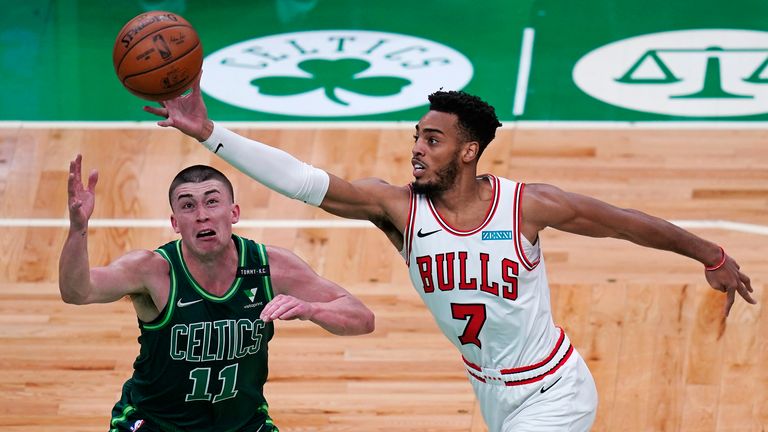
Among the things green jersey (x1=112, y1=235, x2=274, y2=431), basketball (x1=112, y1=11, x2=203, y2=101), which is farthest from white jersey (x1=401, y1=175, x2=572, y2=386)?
basketball (x1=112, y1=11, x2=203, y2=101)

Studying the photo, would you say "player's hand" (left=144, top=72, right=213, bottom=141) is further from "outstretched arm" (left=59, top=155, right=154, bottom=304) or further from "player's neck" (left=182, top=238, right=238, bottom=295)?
"player's neck" (left=182, top=238, right=238, bottom=295)

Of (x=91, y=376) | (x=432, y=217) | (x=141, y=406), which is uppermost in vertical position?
(x=432, y=217)

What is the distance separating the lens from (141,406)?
6.70m

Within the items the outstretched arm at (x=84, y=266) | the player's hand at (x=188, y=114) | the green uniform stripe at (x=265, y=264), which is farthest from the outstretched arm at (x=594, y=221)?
the outstretched arm at (x=84, y=266)

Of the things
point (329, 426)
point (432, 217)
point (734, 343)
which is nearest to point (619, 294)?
point (734, 343)

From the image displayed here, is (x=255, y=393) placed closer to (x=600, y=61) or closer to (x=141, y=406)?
(x=141, y=406)

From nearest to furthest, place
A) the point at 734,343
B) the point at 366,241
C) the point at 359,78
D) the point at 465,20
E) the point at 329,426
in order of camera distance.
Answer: the point at 329,426, the point at 734,343, the point at 366,241, the point at 359,78, the point at 465,20

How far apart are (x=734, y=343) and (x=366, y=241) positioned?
2867 mm

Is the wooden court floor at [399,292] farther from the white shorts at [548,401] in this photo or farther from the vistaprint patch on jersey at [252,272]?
the vistaprint patch on jersey at [252,272]

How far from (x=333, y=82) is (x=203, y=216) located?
626cm

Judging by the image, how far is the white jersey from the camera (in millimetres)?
6602

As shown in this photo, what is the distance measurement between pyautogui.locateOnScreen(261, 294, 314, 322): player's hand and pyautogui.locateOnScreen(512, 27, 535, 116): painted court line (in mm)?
6309

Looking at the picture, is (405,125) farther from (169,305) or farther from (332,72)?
(169,305)

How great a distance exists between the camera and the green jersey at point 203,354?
653cm
